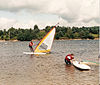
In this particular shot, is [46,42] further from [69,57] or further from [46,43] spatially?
[69,57]

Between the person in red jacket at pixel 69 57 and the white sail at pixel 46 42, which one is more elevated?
the white sail at pixel 46 42

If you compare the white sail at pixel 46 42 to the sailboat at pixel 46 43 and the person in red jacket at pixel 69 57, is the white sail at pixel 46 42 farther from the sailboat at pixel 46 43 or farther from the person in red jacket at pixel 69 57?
the person in red jacket at pixel 69 57

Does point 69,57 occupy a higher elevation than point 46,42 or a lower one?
lower

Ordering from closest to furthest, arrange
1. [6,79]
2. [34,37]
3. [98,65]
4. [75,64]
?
[6,79]
[75,64]
[98,65]
[34,37]

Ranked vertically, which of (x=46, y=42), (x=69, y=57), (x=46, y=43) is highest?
(x=46, y=42)

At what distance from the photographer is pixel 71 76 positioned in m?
17.6

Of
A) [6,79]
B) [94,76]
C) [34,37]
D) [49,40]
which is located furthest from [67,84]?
[34,37]

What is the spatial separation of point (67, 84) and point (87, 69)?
582 centimetres

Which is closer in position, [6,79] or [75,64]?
[6,79]

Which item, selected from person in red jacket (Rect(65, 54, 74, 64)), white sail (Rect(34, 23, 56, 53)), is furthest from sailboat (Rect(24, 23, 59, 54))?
person in red jacket (Rect(65, 54, 74, 64))

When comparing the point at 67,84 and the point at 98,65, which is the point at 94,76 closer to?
the point at 67,84

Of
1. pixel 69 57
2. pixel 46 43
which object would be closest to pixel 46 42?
pixel 46 43

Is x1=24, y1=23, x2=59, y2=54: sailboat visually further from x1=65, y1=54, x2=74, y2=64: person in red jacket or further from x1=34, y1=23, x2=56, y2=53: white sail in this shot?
x1=65, y1=54, x2=74, y2=64: person in red jacket

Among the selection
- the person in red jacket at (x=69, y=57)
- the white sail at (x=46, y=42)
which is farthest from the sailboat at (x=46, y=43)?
the person in red jacket at (x=69, y=57)
